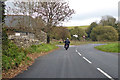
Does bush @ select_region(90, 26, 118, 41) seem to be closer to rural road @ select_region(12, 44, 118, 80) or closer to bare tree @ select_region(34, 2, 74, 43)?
bare tree @ select_region(34, 2, 74, 43)

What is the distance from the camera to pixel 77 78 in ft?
23.3

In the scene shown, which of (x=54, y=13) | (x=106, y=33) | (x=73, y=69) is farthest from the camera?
(x=106, y=33)

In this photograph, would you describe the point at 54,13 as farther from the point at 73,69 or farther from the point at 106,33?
the point at 106,33

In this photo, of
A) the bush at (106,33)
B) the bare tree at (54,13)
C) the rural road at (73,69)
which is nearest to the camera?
the rural road at (73,69)

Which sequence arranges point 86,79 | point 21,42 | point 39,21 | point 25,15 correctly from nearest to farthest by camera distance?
point 86,79 < point 21,42 < point 25,15 < point 39,21

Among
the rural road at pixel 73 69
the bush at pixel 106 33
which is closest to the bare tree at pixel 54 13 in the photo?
the rural road at pixel 73 69

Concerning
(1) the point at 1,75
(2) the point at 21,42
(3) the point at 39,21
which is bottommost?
(1) the point at 1,75

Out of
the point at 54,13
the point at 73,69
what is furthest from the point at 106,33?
the point at 73,69

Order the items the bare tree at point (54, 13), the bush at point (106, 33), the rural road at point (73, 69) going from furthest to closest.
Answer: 1. the bush at point (106, 33)
2. the bare tree at point (54, 13)
3. the rural road at point (73, 69)

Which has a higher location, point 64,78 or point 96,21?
point 96,21

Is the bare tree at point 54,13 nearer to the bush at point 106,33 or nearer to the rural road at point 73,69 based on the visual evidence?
the rural road at point 73,69

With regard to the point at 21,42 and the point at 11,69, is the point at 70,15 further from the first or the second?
the point at 11,69

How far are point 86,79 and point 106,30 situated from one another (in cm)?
6298

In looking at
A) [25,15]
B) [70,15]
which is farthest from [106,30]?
[25,15]
